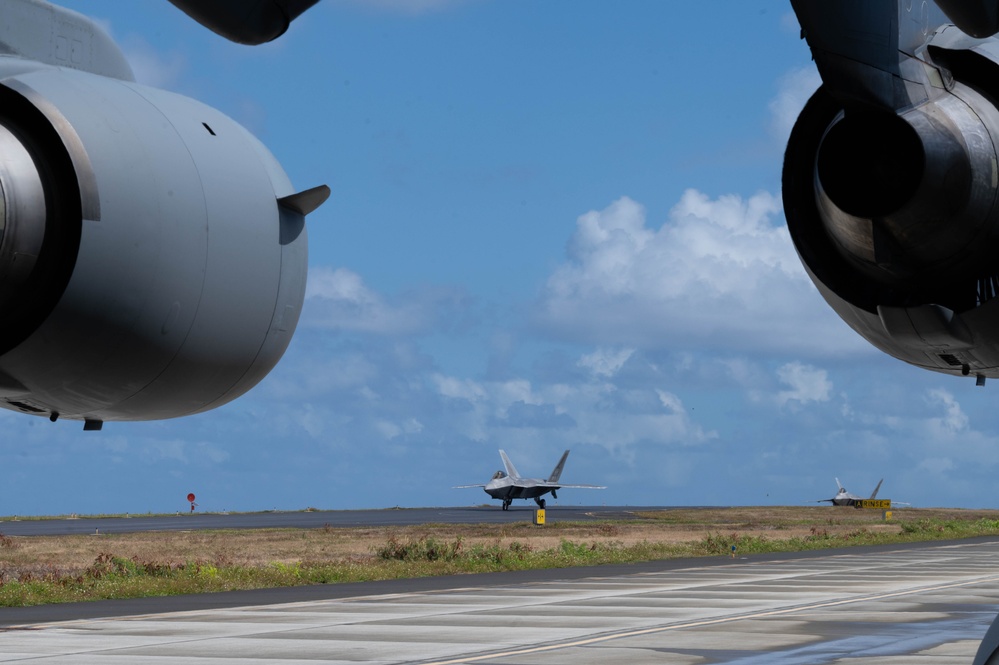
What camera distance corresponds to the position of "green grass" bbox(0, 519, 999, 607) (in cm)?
2934

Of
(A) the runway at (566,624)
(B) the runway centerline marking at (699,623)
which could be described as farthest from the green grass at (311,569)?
(B) the runway centerline marking at (699,623)

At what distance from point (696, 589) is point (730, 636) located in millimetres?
10103

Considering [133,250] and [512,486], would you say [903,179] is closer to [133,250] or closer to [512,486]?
[133,250]

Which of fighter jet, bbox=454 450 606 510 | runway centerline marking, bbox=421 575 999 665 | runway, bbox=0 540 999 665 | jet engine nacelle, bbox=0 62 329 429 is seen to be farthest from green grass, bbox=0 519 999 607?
fighter jet, bbox=454 450 606 510

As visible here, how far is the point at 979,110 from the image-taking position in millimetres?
3984

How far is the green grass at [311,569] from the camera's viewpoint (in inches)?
1155

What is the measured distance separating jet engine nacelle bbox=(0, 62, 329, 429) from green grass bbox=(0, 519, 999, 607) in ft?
83.0

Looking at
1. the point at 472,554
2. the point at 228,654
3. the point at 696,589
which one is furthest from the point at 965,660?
the point at 472,554

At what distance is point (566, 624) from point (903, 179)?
1854 centimetres

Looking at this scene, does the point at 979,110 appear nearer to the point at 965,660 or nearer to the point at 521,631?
the point at 965,660

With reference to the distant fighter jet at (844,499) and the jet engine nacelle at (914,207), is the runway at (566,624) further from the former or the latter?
the distant fighter jet at (844,499)

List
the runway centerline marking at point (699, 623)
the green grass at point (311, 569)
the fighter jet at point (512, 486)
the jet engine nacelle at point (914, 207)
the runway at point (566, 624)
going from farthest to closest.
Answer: the fighter jet at point (512, 486)
the green grass at point (311, 569)
the runway at point (566, 624)
the runway centerline marking at point (699, 623)
the jet engine nacelle at point (914, 207)

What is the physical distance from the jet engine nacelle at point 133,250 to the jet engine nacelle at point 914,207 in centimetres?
173

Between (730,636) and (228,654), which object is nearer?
(228,654)
